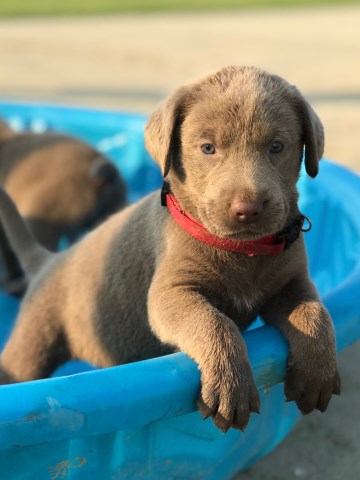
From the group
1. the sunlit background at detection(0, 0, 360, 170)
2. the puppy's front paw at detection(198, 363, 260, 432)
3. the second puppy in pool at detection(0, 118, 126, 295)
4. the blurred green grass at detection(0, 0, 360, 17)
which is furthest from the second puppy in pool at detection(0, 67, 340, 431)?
the blurred green grass at detection(0, 0, 360, 17)

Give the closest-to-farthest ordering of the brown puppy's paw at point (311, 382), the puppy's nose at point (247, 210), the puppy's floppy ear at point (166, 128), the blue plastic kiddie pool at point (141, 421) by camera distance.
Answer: the blue plastic kiddie pool at point (141, 421), the puppy's nose at point (247, 210), the brown puppy's paw at point (311, 382), the puppy's floppy ear at point (166, 128)

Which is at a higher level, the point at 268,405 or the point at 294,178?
the point at 294,178

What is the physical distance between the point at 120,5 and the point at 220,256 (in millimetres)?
21483

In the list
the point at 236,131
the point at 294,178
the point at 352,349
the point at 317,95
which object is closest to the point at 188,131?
the point at 236,131

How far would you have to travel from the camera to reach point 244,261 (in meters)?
2.67

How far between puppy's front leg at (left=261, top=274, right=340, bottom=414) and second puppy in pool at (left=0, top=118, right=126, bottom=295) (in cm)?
221

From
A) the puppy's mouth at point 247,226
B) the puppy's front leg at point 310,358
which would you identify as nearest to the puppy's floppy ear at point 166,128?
the puppy's mouth at point 247,226

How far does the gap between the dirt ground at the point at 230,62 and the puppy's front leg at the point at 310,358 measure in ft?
2.92

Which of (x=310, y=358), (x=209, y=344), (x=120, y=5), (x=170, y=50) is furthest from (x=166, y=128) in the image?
(x=120, y=5)

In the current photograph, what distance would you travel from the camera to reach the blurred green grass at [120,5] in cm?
2112

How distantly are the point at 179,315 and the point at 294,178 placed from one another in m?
0.61

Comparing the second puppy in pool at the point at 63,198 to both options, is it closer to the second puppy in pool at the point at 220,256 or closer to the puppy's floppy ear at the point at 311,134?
the second puppy in pool at the point at 220,256

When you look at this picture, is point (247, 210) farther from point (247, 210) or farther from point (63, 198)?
point (63, 198)

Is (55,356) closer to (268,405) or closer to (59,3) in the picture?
(268,405)
